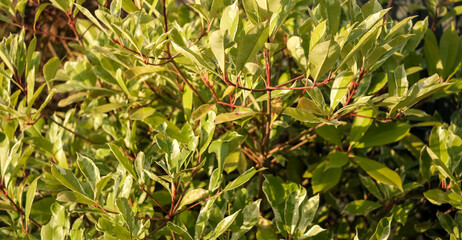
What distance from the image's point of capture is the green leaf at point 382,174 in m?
0.98

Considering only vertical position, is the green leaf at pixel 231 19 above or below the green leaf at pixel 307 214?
above

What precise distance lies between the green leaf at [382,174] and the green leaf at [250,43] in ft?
1.55

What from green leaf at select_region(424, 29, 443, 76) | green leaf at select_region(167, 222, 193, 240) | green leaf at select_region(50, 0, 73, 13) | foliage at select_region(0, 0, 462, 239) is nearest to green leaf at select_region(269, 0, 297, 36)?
foliage at select_region(0, 0, 462, 239)

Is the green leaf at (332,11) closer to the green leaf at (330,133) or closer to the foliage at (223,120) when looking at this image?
the foliage at (223,120)

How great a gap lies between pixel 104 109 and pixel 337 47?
0.61 metres

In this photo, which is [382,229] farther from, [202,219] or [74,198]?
[74,198]

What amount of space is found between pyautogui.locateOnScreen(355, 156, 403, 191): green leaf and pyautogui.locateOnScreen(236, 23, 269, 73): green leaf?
0.47 m

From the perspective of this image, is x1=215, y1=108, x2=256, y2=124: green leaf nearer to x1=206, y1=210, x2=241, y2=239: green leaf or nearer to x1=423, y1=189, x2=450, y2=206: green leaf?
x1=206, y1=210, x2=241, y2=239: green leaf

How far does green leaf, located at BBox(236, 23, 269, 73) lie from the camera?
646 millimetres

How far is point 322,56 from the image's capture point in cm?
66

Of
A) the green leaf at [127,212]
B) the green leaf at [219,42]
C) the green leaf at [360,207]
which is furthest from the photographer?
the green leaf at [360,207]

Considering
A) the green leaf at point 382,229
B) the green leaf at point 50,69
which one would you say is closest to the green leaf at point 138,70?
the green leaf at point 50,69

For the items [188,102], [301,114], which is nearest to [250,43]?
[301,114]

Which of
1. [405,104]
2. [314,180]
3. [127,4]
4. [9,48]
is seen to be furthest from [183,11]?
[405,104]
